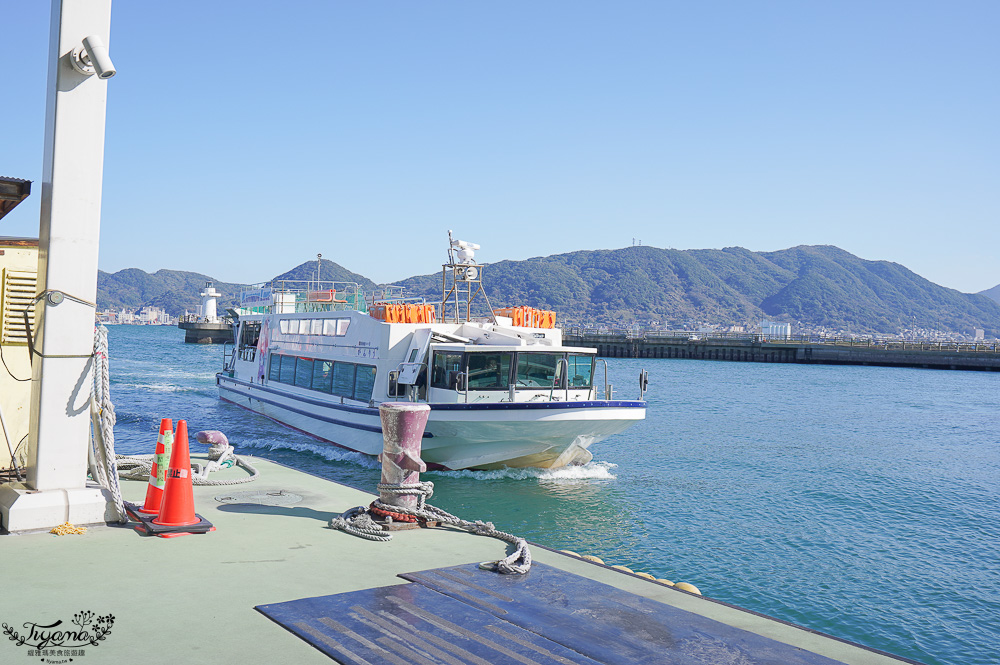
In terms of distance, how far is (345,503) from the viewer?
8500 mm

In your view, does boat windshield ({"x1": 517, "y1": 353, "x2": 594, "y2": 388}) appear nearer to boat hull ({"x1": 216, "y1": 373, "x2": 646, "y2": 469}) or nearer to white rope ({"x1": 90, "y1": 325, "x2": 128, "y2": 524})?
boat hull ({"x1": 216, "y1": 373, "x2": 646, "y2": 469})

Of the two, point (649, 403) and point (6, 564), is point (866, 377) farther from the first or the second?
point (6, 564)

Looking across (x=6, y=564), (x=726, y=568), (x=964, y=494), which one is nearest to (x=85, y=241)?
(x=6, y=564)

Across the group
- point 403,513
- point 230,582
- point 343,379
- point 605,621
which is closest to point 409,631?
point 605,621

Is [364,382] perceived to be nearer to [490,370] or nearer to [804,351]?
[490,370]

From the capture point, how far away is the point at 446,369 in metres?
17.0

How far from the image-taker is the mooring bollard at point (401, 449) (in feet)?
24.2

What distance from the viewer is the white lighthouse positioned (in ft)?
405

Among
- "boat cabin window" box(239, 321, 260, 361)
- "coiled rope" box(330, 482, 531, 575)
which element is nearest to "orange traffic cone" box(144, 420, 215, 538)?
"coiled rope" box(330, 482, 531, 575)

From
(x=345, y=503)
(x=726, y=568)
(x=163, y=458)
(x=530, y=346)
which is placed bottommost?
(x=726, y=568)

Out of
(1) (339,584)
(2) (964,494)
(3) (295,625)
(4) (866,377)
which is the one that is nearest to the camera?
(3) (295,625)

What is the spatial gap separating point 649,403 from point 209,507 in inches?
1331

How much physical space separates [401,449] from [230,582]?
2.38 m

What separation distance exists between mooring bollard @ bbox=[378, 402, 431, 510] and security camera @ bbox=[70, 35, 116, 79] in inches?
152
